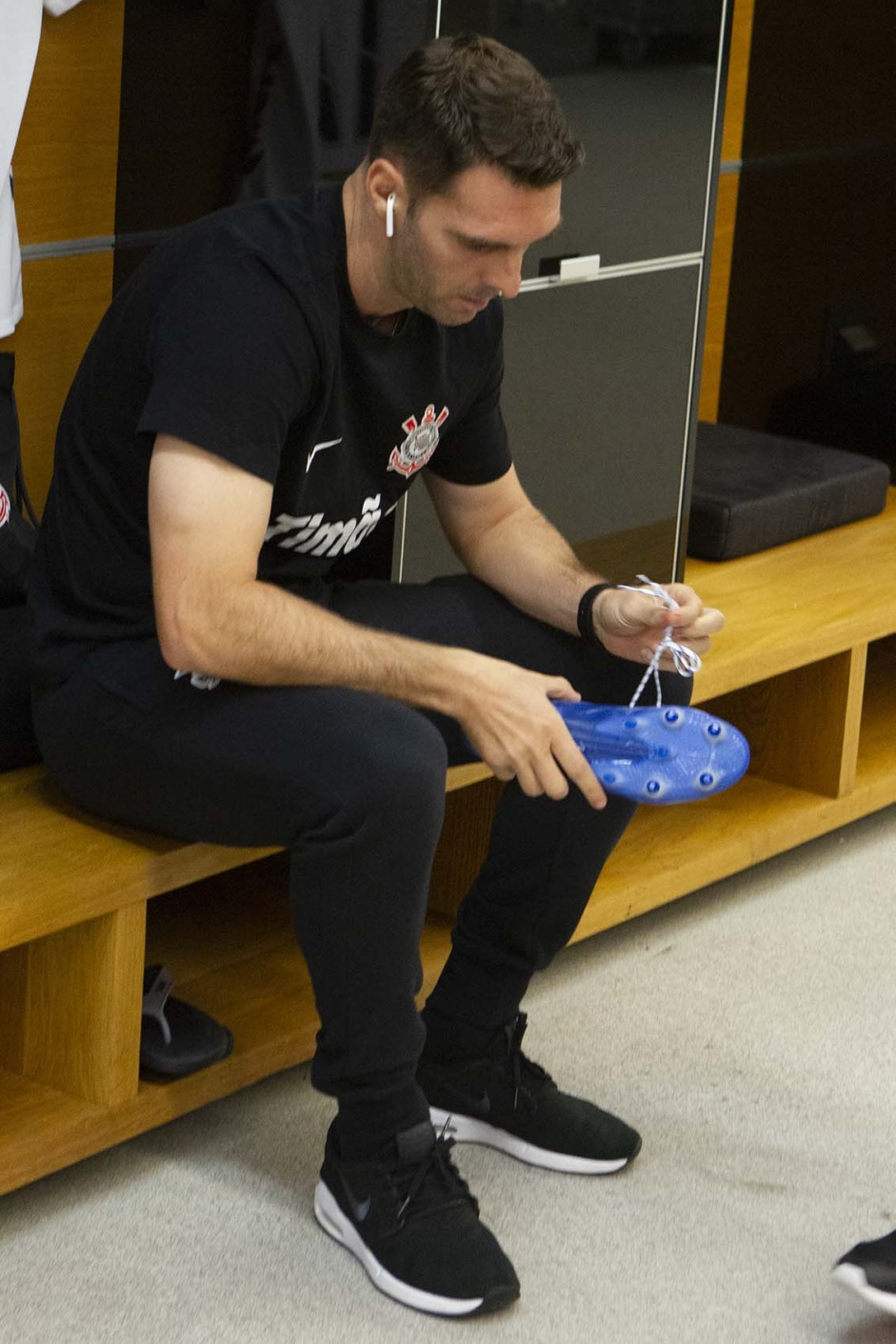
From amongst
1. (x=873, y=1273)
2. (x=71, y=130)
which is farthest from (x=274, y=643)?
(x=71, y=130)

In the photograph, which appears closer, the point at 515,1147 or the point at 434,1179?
the point at 434,1179

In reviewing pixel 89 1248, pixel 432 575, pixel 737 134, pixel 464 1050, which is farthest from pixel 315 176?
pixel 737 134

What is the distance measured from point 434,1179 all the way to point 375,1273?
9 cm

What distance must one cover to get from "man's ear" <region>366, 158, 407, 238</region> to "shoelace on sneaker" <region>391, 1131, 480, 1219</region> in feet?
2.54

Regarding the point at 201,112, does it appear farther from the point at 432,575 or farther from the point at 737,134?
the point at 737,134

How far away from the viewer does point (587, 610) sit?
5.88 ft

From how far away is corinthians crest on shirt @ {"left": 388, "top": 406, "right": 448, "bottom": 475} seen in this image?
174cm

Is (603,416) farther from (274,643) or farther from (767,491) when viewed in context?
(274,643)

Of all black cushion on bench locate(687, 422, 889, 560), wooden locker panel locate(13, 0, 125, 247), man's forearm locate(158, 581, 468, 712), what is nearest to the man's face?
man's forearm locate(158, 581, 468, 712)

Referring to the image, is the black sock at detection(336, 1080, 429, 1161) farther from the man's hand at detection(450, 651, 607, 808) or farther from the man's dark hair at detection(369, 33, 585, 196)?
the man's dark hair at detection(369, 33, 585, 196)

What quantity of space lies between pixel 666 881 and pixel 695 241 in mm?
781

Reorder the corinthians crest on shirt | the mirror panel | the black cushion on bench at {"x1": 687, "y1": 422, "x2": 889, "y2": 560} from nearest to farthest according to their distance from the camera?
the corinthians crest on shirt
the mirror panel
the black cushion on bench at {"x1": 687, "y1": 422, "x2": 889, "y2": 560}

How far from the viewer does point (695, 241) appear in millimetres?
2336

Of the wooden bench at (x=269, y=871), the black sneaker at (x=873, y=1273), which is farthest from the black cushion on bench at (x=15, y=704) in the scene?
the black sneaker at (x=873, y=1273)
